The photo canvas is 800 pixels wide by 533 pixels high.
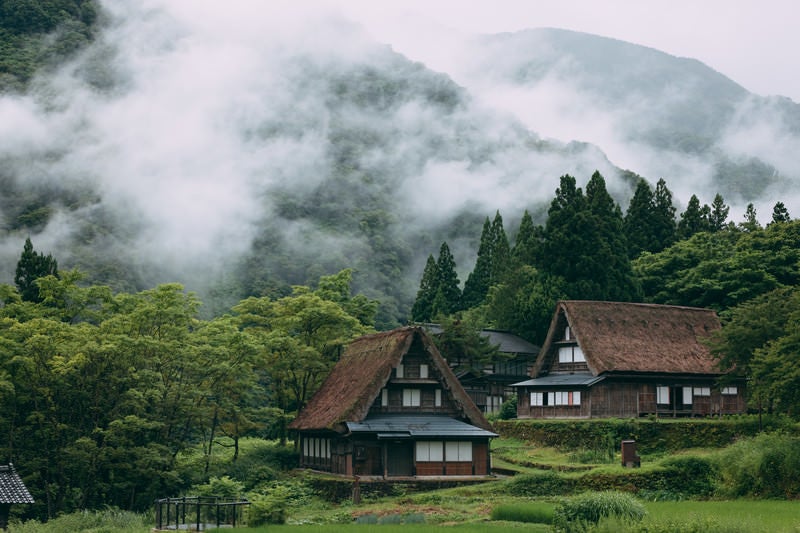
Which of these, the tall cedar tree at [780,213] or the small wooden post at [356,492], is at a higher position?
the tall cedar tree at [780,213]

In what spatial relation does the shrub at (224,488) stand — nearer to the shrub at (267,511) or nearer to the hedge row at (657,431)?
the shrub at (267,511)

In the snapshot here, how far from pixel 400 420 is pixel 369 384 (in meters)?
2.30

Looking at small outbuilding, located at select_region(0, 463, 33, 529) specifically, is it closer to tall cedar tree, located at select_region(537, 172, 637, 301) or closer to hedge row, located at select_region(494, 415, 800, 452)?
hedge row, located at select_region(494, 415, 800, 452)

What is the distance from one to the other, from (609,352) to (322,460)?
15.7 m

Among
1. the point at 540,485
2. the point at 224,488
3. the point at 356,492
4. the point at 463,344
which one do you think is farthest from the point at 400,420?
the point at 463,344

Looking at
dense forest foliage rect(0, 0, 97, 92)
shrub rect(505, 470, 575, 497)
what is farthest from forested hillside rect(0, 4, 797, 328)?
shrub rect(505, 470, 575, 497)

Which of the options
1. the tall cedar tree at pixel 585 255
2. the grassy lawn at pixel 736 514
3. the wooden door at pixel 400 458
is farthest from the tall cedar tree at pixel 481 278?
the grassy lawn at pixel 736 514

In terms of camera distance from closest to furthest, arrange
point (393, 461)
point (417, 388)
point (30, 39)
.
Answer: point (393, 461)
point (417, 388)
point (30, 39)

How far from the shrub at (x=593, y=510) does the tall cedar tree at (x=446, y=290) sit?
6390 centimetres

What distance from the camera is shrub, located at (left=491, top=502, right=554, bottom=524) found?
29.3 metres

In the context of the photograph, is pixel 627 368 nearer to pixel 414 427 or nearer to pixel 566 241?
pixel 414 427

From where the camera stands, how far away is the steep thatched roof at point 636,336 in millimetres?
49562

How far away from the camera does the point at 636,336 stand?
168ft

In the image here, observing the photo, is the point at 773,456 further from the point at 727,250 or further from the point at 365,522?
the point at 727,250
